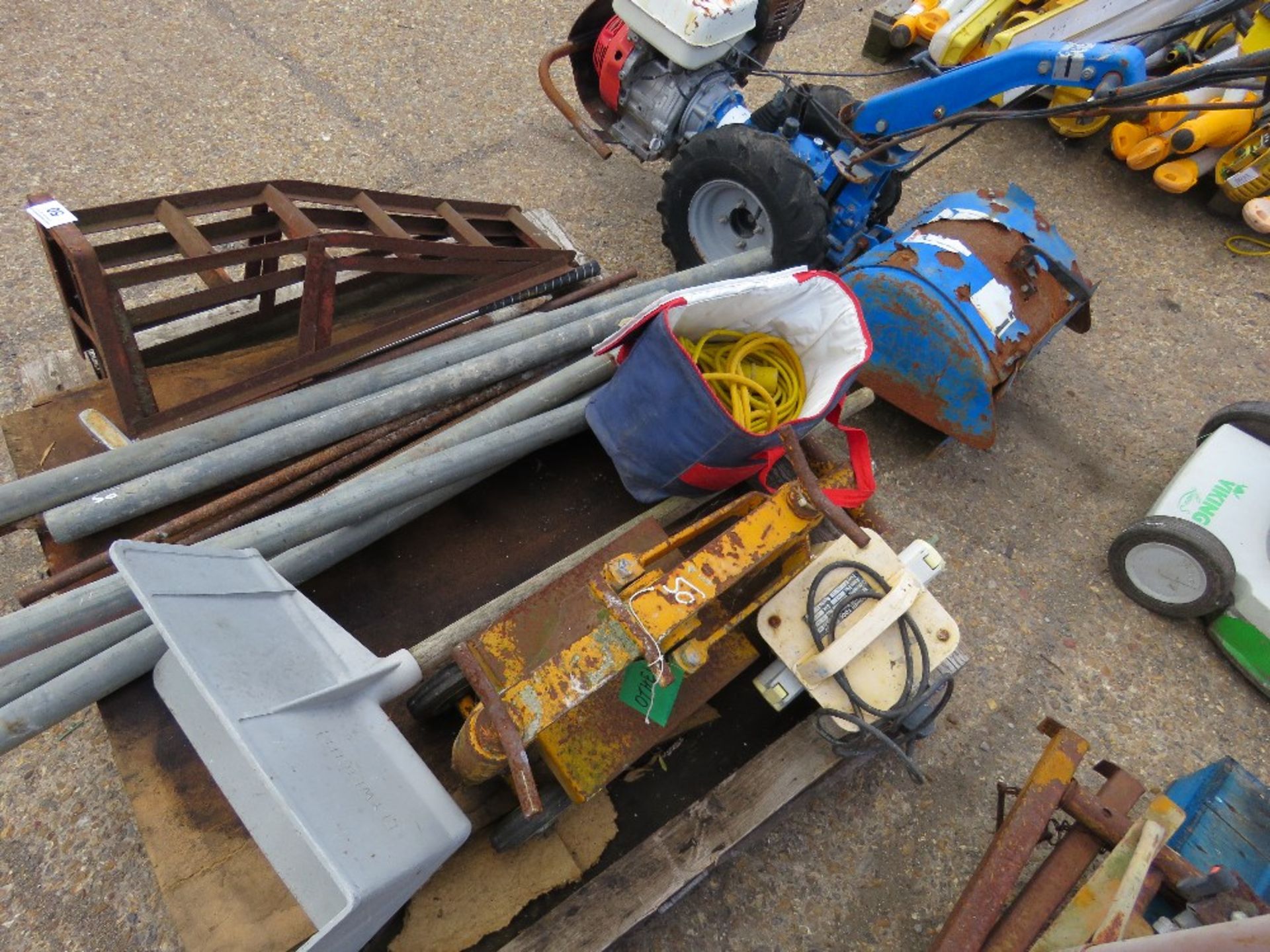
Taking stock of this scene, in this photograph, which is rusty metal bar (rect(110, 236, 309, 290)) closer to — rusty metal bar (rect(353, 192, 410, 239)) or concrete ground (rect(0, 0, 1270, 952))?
rusty metal bar (rect(353, 192, 410, 239))

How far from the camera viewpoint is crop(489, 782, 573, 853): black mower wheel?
1.95 m

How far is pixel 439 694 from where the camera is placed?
6.58 ft

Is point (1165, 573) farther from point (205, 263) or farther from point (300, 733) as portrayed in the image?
point (205, 263)

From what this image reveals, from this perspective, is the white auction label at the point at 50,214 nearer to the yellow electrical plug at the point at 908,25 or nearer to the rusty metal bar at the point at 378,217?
the rusty metal bar at the point at 378,217

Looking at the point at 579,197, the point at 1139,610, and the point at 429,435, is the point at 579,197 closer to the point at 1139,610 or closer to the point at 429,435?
the point at 429,435

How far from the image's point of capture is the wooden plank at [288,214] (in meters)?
2.51

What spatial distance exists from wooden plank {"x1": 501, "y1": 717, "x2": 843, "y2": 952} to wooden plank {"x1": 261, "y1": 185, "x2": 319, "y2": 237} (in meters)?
2.06

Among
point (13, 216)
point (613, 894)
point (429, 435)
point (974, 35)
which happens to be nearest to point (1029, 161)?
point (974, 35)

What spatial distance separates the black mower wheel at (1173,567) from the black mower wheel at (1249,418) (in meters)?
0.64

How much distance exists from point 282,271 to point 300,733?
1.86 meters

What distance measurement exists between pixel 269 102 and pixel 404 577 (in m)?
3.52

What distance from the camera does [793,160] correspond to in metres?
3.33

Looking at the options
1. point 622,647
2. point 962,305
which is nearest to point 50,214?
point 622,647

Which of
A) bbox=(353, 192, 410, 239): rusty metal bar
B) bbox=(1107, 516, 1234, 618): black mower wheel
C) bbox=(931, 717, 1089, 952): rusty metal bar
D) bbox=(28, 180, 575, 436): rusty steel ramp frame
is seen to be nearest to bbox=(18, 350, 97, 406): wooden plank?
bbox=(28, 180, 575, 436): rusty steel ramp frame
